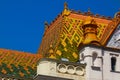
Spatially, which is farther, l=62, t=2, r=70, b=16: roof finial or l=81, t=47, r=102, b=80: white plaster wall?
l=62, t=2, r=70, b=16: roof finial

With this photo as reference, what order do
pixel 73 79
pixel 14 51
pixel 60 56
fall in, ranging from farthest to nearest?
pixel 14 51
pixel 60 56
pixel 73 79

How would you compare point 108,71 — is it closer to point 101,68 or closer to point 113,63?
point 101,68

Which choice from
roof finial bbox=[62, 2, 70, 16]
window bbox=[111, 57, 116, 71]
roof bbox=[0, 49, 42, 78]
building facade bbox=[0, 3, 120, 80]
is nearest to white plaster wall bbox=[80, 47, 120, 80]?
building facade bbox=[0, 3, 120, 80]

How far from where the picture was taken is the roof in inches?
1012

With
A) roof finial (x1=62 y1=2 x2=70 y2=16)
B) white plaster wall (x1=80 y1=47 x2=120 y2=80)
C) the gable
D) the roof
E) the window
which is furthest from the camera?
roof finial (x1=62 y1=2 x2=70 y2=16)

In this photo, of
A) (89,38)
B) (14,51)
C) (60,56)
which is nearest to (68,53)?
(60,56)

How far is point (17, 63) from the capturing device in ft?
91.7

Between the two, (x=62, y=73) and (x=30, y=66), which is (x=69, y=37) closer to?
(x=30, y=66)

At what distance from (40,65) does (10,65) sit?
4.51 meters

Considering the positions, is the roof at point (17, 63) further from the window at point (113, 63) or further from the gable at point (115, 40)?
the gable at point (115, 40)

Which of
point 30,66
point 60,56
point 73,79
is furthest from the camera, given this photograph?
point 30,66

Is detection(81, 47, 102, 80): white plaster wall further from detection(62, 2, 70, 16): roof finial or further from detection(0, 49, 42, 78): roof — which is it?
detection(62, 2, 70, 16): roof finial

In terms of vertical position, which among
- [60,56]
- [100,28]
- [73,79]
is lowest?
[73,79]

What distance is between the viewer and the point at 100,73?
23625 mm
